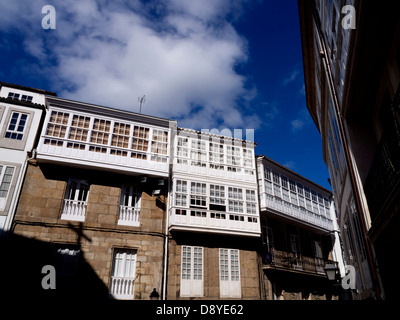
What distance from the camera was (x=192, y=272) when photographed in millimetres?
15930

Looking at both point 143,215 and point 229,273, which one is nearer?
point 143,215

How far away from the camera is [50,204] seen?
14586mm

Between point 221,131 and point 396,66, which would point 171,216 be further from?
point 396,66

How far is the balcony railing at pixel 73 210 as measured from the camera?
14781 mm

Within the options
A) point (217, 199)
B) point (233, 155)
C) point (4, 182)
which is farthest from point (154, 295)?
point (233, 155)

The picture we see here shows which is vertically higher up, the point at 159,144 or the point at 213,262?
the point at 159,144

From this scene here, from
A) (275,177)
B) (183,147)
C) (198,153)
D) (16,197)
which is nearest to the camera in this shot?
(16,197)

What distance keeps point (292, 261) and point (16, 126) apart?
679 inches

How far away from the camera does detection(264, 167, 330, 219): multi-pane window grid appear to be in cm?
2053

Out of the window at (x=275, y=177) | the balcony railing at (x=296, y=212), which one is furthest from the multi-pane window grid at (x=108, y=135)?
the window at (x=275, y=177)

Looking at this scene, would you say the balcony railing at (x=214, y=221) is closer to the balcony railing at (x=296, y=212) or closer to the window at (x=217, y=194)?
the window at (x=217, y=194)

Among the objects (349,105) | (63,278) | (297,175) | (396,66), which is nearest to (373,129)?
(349,105)

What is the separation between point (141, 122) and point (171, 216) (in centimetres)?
544

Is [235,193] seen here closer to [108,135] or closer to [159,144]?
[159,144]
